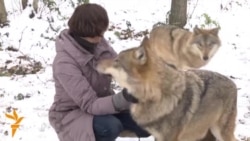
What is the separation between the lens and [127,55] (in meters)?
3.40

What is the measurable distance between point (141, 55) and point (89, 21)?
1.71 feet

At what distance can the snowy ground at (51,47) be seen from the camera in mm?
5242

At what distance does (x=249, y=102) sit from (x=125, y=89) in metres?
2.85

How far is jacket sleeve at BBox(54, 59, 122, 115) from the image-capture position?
3.55 metres

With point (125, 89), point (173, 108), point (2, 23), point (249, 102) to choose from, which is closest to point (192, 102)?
point (173, 108)

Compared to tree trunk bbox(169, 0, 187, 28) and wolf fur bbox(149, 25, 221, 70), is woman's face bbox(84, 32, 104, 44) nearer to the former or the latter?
wolf fur bbox(149, 25, 221, 70)

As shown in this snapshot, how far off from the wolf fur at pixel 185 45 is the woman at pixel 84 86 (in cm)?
386

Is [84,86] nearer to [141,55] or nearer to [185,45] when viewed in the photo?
[141,55]

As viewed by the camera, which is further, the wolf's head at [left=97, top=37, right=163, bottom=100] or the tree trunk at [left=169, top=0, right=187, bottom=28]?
the tree trunk at [left=169, top=0, right=187, bottom=28]

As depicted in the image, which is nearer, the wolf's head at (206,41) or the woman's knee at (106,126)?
the woman's knee at (106,126)

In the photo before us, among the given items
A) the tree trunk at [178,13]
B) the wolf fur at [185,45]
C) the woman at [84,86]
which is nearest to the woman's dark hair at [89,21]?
the woman at [84,86]

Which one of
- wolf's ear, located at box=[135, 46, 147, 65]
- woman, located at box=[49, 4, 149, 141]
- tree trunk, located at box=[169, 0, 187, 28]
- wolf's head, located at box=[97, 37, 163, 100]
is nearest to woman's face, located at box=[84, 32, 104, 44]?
woman, located at box=[49, 4, 149, 141]

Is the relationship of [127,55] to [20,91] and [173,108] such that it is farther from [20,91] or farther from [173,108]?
[20,91]

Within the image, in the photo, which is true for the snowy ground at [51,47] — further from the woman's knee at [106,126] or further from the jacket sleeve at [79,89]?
the jacket sleeve at [79,89]
